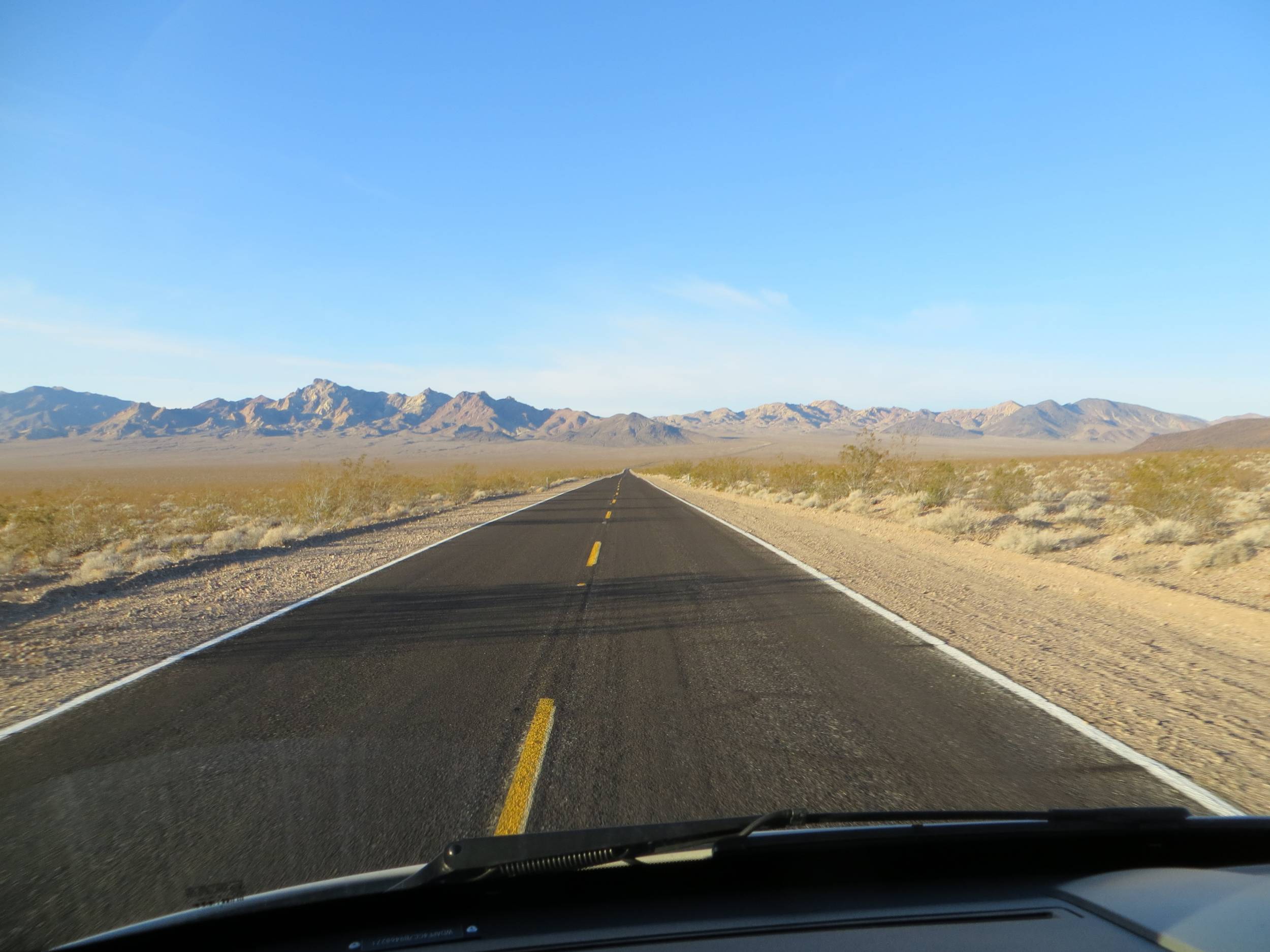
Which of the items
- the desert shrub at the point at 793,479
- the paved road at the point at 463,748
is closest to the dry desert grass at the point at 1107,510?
the desert shrub at the point at 793,479

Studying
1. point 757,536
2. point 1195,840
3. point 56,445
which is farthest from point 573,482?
point 56,445

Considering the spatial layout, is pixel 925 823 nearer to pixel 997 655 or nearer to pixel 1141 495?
pixel 997 655

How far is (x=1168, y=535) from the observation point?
1294 cm

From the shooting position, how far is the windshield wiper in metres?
2.34

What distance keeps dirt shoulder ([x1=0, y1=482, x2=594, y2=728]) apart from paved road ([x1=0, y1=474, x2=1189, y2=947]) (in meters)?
0.64

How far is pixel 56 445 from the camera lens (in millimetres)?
168125

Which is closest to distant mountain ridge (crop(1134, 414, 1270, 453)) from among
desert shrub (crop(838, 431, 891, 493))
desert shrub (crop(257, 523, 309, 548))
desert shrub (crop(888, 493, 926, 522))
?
desert shrub (crop(838, 431, 891, 493))

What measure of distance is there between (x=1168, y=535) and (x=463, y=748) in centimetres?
1378

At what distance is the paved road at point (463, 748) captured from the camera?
10.4ft

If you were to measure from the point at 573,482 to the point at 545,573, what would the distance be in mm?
47189

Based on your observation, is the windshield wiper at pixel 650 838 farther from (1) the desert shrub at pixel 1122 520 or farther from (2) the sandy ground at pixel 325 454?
(2) the sandy ground at pixel 325 454

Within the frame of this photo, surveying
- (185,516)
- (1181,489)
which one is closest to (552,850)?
(1181,489)

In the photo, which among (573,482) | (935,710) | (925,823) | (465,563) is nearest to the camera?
(925,823)

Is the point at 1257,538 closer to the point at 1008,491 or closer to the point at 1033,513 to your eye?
the point at 1033,513
